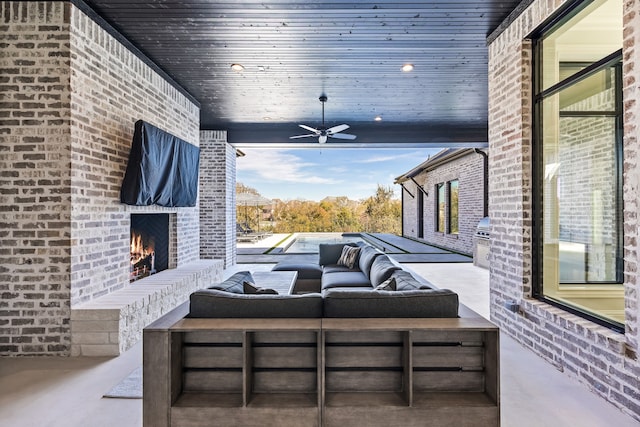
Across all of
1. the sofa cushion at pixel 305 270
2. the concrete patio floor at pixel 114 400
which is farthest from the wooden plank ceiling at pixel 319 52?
the concrete patio floor at pixel 114 400

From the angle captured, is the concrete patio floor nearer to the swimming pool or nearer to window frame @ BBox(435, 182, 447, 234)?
the swimming pool

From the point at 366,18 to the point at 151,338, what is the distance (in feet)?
10.4

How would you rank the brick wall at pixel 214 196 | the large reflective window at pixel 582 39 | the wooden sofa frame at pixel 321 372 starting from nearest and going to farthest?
the wooden sofa frame at pixel 321 372, the large reflective window at pixel 582 39, the brick wall at pixel 214 196

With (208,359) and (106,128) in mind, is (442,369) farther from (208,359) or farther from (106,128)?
(106,128)

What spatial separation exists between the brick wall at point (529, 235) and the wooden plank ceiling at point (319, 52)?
1.77ft

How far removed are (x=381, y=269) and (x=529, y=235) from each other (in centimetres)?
143

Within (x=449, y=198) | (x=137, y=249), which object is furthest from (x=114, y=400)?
(x=449, y=198)

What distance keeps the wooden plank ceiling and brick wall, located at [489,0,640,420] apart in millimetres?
540

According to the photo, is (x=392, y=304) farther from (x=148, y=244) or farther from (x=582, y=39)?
(x=148, y=244)

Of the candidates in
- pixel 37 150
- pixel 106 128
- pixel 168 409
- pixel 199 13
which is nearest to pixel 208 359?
pixel 168 409

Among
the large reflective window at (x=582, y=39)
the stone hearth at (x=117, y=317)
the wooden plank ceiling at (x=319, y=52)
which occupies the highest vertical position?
the wooden plank ceiling at (x=319, y=52)

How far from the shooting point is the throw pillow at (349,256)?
5.11m

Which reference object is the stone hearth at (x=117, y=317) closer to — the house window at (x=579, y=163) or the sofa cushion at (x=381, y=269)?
the sofa cushion at (x=381, y=269)

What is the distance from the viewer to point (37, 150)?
2.95 metres
